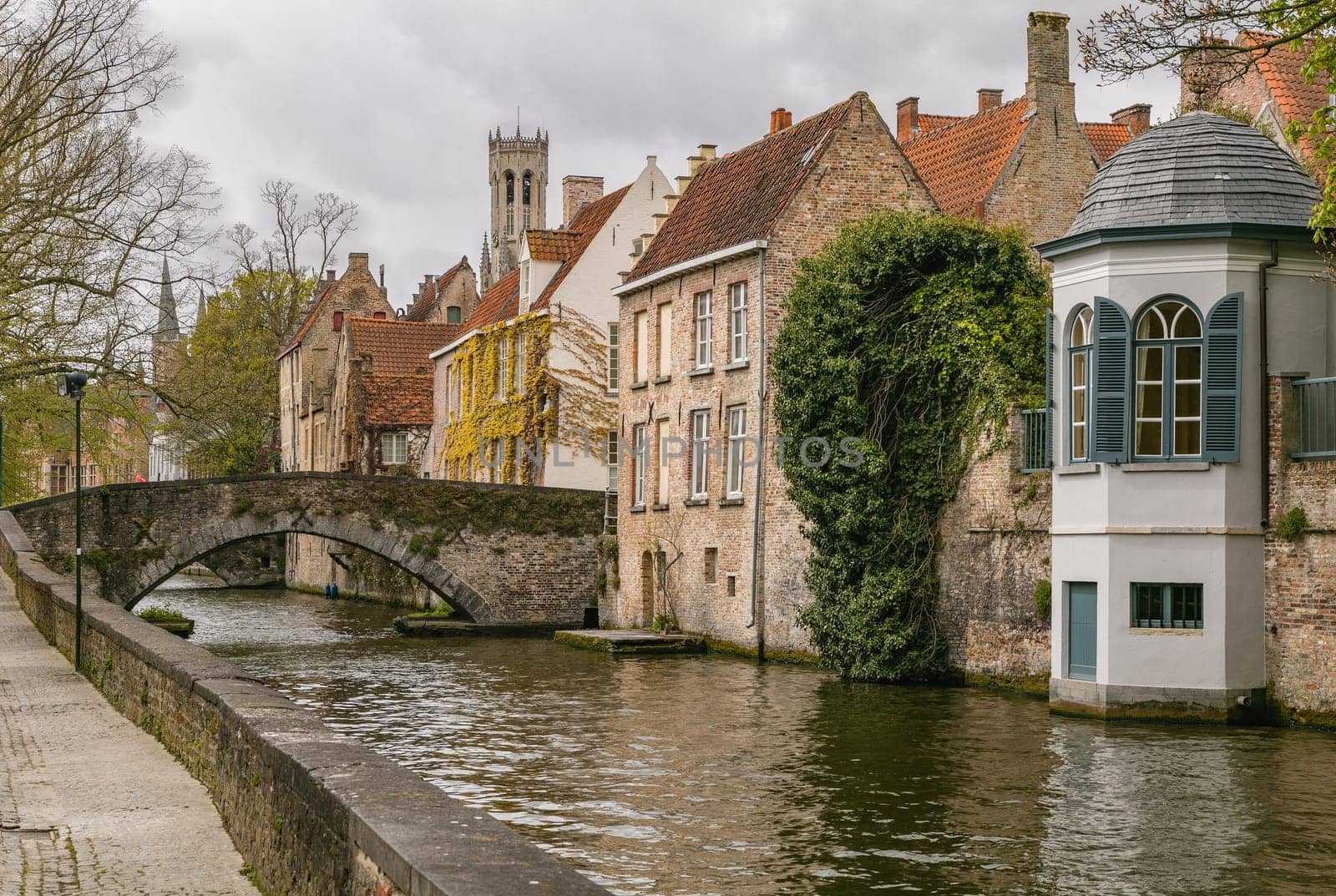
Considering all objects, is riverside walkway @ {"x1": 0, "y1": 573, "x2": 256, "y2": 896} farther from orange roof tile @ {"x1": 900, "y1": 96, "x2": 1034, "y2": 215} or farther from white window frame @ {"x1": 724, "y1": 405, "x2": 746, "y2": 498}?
orange roof tile @ {"x1": 900, "y1": 96, "x2": 1034, "y2": 215}

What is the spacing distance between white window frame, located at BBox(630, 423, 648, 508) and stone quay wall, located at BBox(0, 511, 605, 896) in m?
20.4

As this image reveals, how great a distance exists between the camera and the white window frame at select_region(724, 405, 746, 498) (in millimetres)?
29297

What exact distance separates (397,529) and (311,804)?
29.1 metres

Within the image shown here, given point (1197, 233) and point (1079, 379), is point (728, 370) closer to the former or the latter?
point (1079, 379)

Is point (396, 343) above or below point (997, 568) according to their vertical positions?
above

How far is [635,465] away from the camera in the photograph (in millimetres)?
34219

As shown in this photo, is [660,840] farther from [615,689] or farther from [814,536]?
[814,536]

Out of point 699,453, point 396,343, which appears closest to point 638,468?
point 699,453

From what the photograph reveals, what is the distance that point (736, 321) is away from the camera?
97.4 feet

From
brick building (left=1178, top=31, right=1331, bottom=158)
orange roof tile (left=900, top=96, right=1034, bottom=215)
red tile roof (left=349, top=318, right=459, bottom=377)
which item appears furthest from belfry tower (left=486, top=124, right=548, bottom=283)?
brick building (left=1178, top=31, right=1331, bottom=158)

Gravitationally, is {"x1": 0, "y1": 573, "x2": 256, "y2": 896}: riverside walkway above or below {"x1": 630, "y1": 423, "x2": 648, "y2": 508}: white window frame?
below

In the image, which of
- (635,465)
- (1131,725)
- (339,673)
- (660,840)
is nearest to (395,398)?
(635,465)

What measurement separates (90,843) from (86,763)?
2.85 m

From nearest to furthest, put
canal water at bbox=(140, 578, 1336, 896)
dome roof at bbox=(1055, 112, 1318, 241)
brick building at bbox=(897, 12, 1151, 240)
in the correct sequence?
1. canal water at bbox=(140, 578, 1336, 896)
2. dome roof at bbox=(1055, 112, 1318, 241)
3. brick building at bbox=(897, 12, 1151, 240)
